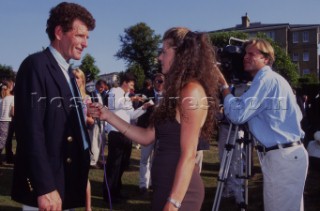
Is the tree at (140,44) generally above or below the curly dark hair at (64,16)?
above

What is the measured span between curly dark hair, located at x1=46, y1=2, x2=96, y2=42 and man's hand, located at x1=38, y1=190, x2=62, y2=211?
102 cm

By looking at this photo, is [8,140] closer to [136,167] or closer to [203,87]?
[136,167]

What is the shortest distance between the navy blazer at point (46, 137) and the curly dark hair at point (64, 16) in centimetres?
20

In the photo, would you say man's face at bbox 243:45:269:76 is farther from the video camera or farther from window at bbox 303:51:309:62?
window at bbox 303:51:309:62

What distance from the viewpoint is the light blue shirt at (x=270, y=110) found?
3.19 m

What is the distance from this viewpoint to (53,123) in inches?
89.3

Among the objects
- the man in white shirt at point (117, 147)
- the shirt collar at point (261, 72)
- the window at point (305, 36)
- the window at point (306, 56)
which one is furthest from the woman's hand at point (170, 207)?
the window at point (306, 56)

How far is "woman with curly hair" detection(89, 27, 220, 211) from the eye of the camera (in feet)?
7.17

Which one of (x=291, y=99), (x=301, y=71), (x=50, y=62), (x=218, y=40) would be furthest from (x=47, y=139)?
(x=301, y=71)

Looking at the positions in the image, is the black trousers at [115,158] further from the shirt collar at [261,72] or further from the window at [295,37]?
the window at [295,37]

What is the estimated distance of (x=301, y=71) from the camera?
A: 68.2 meters

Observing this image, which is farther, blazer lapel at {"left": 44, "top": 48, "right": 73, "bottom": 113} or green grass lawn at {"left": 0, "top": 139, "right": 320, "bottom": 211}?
green grass lawn at {"left": 0, "top": 139, "right": 320, "bottom": 211}

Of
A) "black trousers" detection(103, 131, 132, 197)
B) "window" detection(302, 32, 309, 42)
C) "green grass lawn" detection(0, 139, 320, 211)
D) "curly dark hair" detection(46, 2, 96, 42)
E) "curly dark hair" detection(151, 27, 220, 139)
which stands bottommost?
"green grass lawn" detection(0, 139, 320, 211)

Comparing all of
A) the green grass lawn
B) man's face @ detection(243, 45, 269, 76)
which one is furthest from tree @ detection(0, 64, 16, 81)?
man's face @ detection(243, 45, 269, 76)
